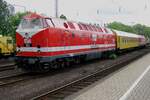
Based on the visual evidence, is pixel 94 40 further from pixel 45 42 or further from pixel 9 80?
pixel 9 80

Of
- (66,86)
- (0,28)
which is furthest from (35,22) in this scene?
(0,28)

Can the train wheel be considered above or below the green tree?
below

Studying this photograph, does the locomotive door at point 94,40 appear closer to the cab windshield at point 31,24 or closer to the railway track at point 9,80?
Result: the cab windshield at point 31,24

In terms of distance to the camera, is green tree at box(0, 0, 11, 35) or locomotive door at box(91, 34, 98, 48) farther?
green tree at box(0, 0, 11, 35)

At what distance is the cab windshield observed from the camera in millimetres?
16952

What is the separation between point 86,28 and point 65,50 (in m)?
4.95

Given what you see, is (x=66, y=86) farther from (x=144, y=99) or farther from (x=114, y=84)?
(x=144, y=99)

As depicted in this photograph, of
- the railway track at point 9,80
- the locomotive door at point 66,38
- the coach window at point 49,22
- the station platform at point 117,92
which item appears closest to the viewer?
the station platform at point 117,92

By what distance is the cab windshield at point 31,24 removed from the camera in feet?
55.6

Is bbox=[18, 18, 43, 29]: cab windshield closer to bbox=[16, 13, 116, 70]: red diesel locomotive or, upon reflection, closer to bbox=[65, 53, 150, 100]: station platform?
bbox=[16, 13, 116, 70]: red diesel locomotive

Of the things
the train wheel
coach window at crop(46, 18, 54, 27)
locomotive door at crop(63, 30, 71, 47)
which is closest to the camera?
coach window at crop(46, 18, 54, 27)

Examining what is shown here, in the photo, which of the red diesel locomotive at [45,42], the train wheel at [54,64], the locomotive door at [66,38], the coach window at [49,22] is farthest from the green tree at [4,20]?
the coach window at [49,22]

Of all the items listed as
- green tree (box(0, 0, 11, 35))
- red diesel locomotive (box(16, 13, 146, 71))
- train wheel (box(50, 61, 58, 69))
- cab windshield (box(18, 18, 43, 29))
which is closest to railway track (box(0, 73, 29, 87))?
red diesel locomotive (box(16, 13, 146, 71))

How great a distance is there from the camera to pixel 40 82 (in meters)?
14.6
